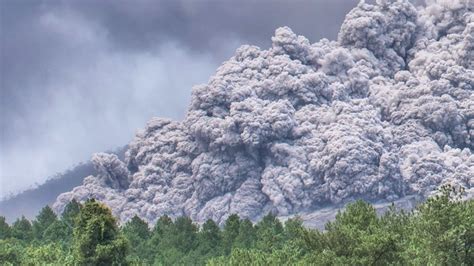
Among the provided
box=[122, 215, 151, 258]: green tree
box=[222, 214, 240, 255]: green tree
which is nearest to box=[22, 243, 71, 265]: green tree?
box=[222, 214, 240, 255]: green tree

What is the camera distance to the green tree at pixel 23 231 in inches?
3472

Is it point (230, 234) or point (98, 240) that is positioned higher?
point (230, 234)

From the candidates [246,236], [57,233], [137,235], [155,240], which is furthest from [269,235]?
[57,233]

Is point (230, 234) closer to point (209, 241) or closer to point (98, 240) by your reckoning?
point (209, 241)

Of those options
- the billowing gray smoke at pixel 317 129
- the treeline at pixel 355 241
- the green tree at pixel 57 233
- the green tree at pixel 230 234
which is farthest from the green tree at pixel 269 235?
the billowing gray smoke at pixel 317 129

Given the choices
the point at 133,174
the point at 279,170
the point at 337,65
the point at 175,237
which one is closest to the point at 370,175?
the point at 279,170

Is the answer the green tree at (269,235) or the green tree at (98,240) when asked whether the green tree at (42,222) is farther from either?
the green tree at (98,240)

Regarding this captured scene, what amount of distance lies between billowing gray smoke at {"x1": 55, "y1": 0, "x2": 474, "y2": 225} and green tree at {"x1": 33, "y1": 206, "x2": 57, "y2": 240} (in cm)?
5962

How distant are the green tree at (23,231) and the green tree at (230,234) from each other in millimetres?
19216

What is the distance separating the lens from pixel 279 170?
516ft

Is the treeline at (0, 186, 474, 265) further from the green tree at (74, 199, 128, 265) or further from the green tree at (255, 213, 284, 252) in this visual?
the green tree at (255, 213, 284, 252)

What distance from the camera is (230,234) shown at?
8294 cm

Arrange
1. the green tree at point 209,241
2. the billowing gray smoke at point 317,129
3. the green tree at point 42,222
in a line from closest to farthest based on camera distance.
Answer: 1. the green tree at point 209,241
2. the green tree at point 42,222
3. the billowing gray smoke at point 317,129

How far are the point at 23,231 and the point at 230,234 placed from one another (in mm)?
21280
